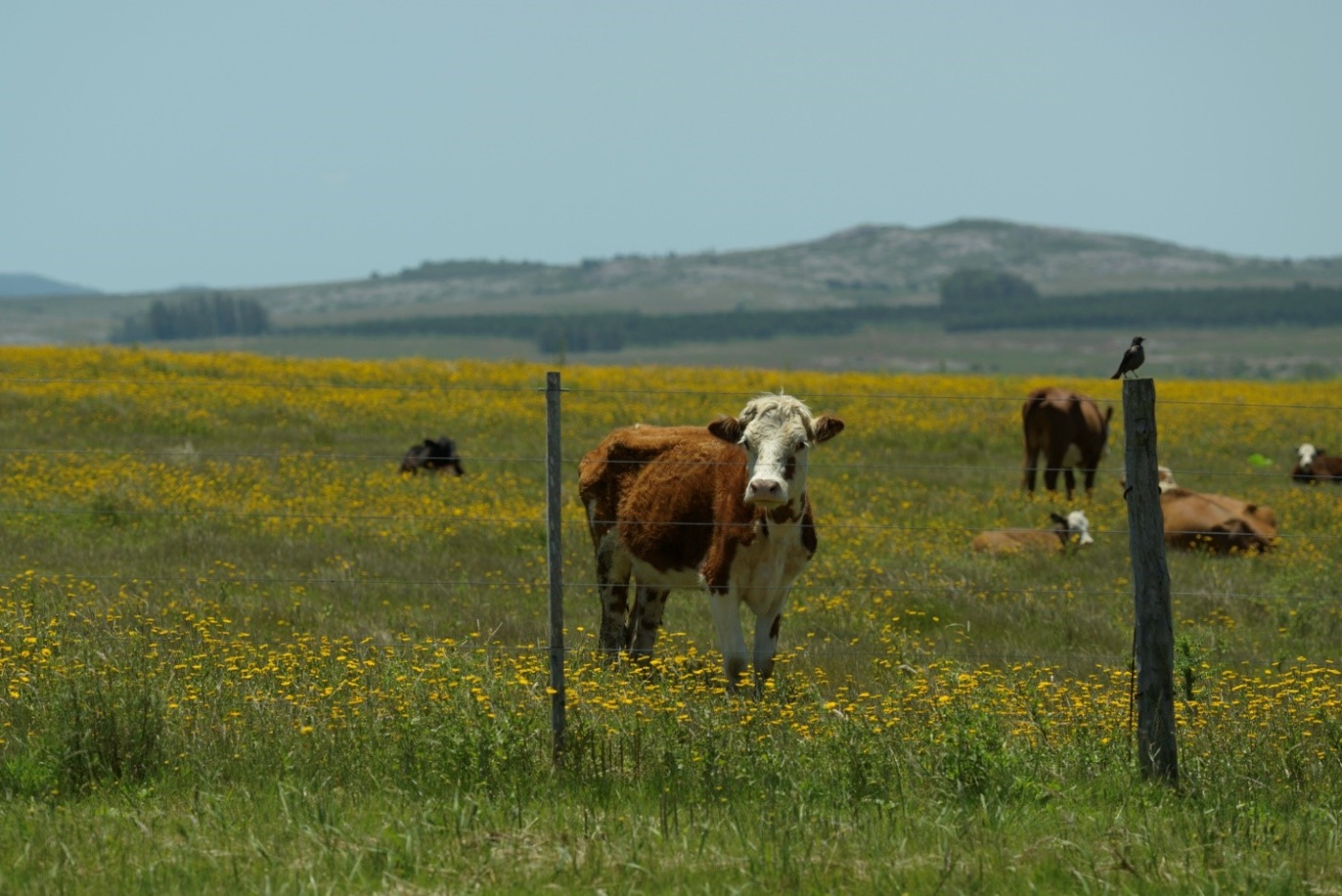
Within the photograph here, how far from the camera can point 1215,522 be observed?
781 inches

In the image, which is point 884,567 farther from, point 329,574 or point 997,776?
point 997,776

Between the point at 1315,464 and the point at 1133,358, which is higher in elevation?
the point at 1133,358

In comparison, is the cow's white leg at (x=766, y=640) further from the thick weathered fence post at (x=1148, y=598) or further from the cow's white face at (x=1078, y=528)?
the cow's white face at (x=1078, y=528)

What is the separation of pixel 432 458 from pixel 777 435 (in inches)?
618

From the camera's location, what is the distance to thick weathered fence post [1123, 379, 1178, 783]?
808 cm

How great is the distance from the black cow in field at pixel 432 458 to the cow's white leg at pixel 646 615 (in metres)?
13.2

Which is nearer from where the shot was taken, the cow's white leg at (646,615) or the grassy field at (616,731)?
the grassy field at (616,731)

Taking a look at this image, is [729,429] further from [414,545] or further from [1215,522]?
[1215,522]

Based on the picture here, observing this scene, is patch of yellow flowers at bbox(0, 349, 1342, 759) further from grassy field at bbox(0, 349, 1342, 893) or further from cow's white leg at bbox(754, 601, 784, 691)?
cow's white leg at bbox(754, 601, 784, 691)

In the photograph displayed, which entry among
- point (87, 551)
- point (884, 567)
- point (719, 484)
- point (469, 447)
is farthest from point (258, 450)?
point (719, 484)

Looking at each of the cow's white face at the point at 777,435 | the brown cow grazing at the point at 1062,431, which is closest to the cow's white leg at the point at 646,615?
the cow's white face at the point at 777,435

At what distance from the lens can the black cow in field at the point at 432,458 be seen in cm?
2530

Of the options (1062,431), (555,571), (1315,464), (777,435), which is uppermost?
(777,435)

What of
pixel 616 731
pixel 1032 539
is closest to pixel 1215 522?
pixel 1032 539
